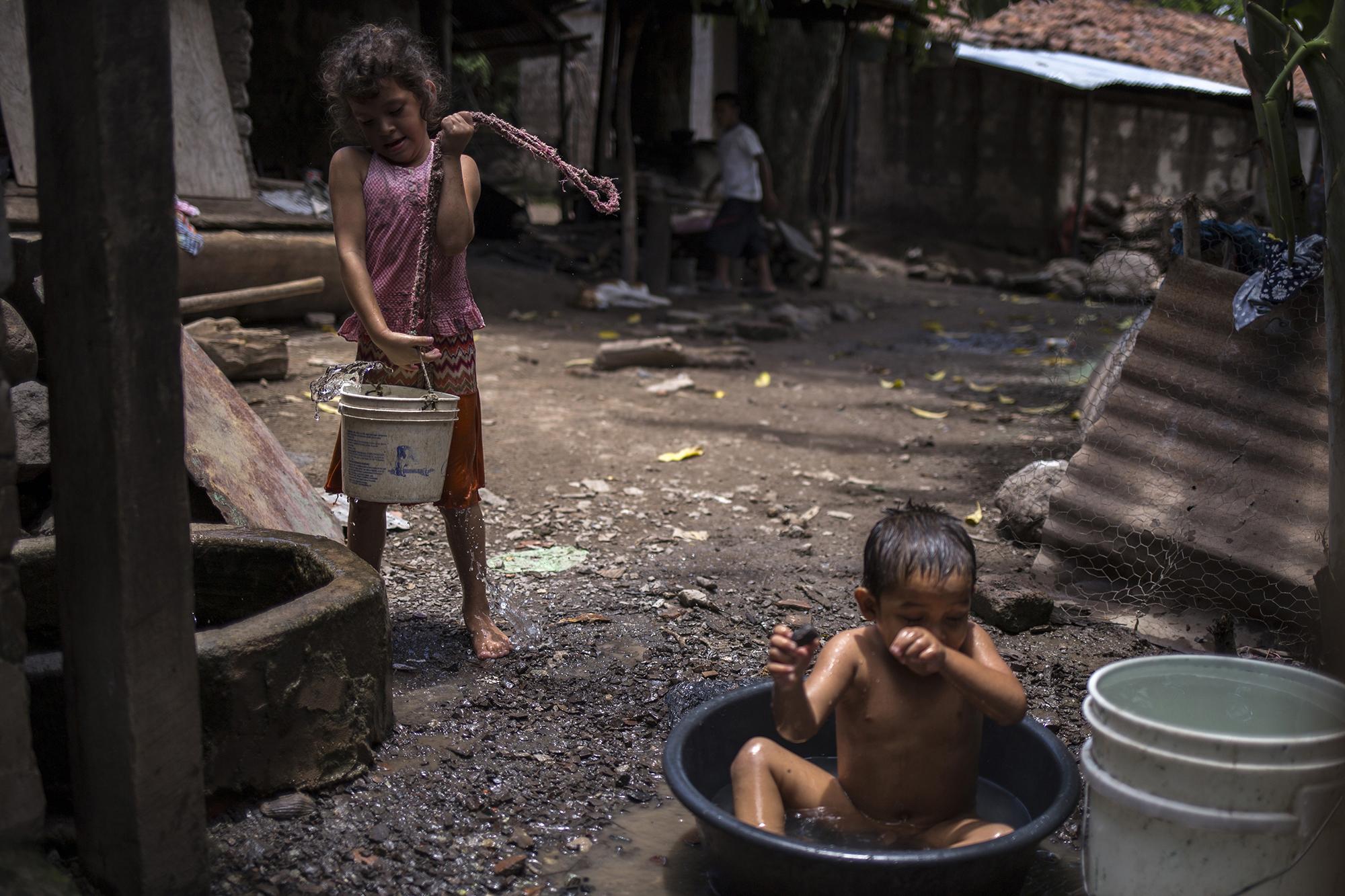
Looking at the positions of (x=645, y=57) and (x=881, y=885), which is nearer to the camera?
(x=881, y=885)

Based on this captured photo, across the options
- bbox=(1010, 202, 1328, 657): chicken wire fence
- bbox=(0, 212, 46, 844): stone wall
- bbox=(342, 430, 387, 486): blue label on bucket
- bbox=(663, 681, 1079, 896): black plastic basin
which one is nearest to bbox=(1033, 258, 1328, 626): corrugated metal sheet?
bbox=(1010, 202, 1328, 657): chicken wire fence

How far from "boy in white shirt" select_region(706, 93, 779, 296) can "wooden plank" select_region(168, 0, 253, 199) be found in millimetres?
4607

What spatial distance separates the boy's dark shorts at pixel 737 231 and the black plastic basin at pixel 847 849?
9088 millimetres

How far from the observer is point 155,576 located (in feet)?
5.91

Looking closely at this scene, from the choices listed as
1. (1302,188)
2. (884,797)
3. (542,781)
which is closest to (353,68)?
(542,781)

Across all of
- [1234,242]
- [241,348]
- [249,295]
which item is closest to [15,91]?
[249,295]

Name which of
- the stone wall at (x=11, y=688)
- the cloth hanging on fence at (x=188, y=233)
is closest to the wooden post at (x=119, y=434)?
the stone wall at (x=11, y=688)

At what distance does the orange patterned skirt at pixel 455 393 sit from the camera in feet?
9.73

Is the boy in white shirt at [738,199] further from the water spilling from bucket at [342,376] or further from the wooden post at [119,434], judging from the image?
the wooden post at [119,434]

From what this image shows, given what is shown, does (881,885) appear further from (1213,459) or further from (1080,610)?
(1213,459)

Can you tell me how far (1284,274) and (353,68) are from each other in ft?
8.85

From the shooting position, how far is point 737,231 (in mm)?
11188

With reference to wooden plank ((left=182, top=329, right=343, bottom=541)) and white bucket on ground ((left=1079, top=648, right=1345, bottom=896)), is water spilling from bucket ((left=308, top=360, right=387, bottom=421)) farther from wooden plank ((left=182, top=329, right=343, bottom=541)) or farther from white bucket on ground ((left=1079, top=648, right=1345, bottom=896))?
white bucket on ground ((left=1079, top=648, right=1345, bottom=896))

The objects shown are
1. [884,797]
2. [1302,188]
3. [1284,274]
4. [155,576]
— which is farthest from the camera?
[1284,274]
